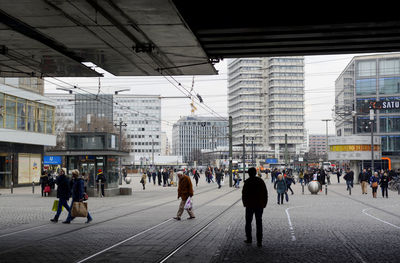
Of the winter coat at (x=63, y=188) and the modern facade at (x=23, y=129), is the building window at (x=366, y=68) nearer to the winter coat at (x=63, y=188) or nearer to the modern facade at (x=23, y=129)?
the modern facade at (x=23, y=129)

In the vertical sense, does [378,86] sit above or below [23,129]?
above

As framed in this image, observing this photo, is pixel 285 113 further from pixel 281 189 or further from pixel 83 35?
pixel 83 35

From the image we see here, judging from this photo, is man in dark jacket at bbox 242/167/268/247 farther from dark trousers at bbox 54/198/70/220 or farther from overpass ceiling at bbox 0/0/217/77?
dark trousers at bbox 54/198/70/220

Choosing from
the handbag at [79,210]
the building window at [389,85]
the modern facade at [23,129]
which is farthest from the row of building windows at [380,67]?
the handbag at [79,210]

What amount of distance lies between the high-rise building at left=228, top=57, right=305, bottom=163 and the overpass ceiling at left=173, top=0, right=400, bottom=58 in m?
149

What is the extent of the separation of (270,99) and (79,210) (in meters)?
158

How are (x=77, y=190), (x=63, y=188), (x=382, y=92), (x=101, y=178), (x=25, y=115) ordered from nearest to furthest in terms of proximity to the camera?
(x=77, y=190), (x=63, y=188), (x=101, y=178), (x=25, y=115), (x=382, y=92)

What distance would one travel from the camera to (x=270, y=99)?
17125 cm

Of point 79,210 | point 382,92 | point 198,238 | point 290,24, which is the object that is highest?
point 382,92

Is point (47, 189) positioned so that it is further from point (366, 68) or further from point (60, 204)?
point (366, 68)

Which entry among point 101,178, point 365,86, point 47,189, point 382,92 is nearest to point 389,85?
point 382,92

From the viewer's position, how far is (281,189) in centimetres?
2491

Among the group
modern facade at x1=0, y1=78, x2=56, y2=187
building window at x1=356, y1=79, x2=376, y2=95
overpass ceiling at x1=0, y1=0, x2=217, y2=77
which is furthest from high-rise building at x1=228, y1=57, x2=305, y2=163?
overpass ceiling at x1=0, y1=0, x2=217, y2=77

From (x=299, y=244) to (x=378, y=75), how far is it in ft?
252
